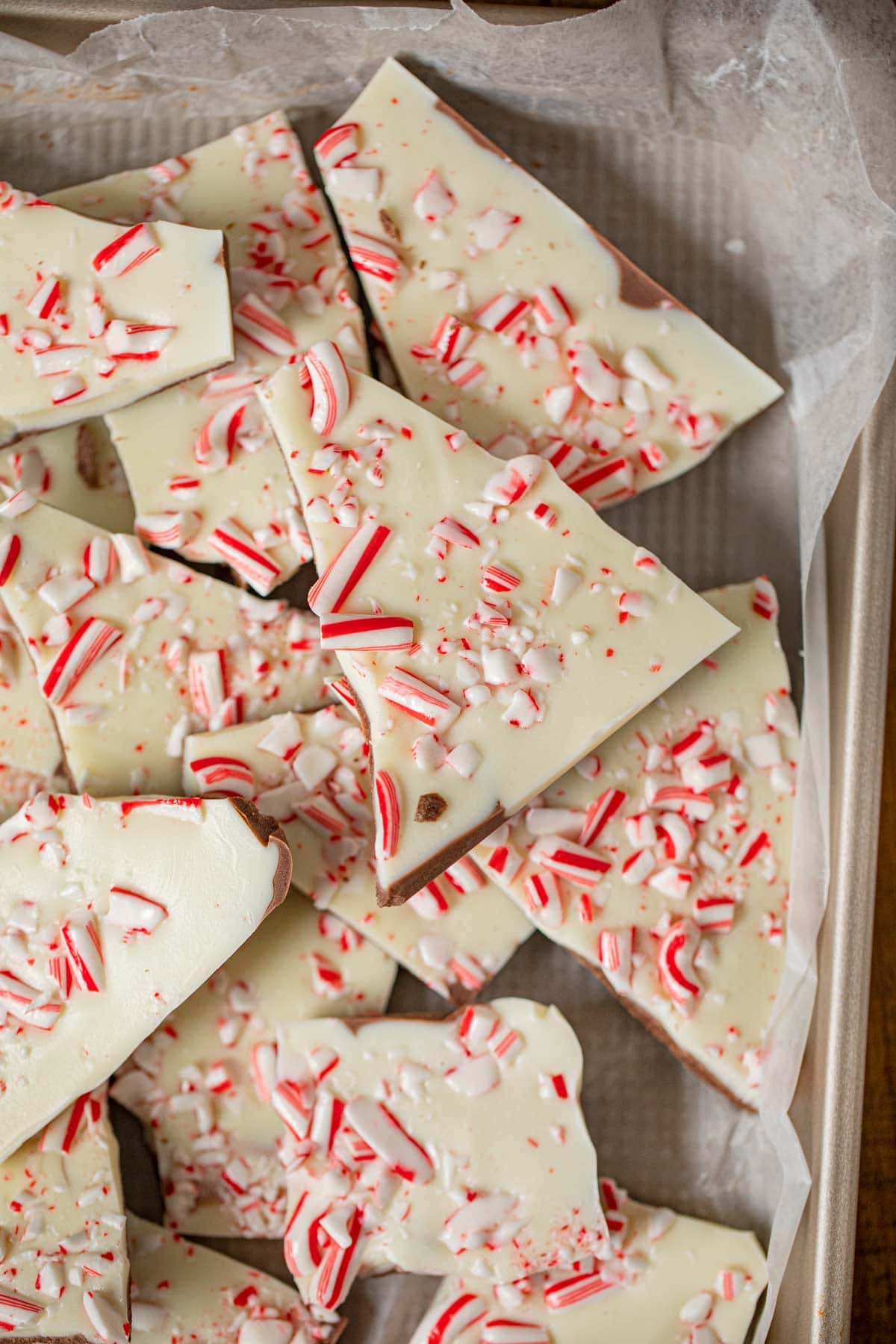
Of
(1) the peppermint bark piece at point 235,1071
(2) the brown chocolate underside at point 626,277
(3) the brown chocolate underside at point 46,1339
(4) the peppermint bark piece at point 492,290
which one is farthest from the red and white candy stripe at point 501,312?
(3) the brown chocolate underside at point 46,1339

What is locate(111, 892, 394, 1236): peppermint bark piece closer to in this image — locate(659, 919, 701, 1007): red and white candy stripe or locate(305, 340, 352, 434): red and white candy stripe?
locate(659, 919, 701, 1007): red and white candy stripe

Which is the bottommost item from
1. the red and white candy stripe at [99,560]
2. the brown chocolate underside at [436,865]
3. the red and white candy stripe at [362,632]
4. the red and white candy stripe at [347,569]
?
the brown chocolate underside at [436,865]

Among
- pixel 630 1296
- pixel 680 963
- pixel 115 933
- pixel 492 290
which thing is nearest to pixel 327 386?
pixel 492 290

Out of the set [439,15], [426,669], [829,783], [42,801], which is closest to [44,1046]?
[42,801]

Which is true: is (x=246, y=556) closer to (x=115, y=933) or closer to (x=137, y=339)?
(x=137, y=339)

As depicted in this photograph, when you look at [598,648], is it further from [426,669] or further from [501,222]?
[501,222]

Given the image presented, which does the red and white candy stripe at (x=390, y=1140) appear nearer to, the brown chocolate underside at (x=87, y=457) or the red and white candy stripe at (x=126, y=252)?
the brown chocolate underside at (x=87, y=457)
